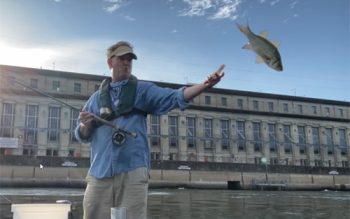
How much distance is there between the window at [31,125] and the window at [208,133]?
93.9ft

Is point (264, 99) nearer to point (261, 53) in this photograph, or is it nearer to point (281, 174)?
point (281, 174)

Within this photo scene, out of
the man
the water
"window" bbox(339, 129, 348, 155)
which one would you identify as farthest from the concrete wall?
the man

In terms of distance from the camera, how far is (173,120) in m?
72.2

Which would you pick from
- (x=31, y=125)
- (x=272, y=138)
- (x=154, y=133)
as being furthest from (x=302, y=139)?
(x=31, y=125)

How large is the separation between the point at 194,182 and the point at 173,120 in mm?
17343

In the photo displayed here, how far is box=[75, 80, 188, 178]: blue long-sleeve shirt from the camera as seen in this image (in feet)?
12.2

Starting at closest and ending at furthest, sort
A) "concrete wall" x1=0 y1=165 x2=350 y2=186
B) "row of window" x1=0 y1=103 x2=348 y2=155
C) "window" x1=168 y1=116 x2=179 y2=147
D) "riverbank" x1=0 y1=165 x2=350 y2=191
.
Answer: "riverbank" x1=0 y1=165 x2=350 y2=191, "concrete wall" x1=0 y1=165 x2=350 y2=186, "row of window" x1=0 y1=103 x2=348 y2=155, "window" x1=168 y1=116 x2=179 y2=147

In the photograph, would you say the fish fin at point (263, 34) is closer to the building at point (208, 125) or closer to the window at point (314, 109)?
the building at point (208, 125)

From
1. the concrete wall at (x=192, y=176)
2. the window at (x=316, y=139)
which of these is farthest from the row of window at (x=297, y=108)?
the concrete wall at (x=192, y=176)

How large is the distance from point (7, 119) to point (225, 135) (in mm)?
36911

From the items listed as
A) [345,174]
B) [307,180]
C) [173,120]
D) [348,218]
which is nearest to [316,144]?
[345,174]

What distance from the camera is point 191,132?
238ft

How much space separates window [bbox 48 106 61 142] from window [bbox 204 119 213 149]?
25363 millimetres

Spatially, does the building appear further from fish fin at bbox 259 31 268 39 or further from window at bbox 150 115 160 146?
fish fin at bbox 259 31 268 39
